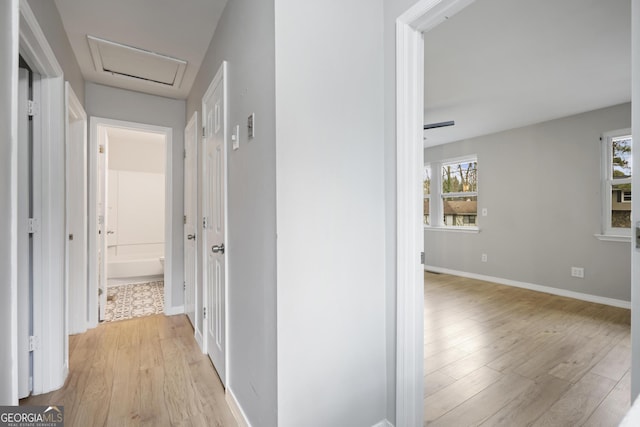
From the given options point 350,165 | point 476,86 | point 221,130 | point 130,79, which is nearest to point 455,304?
point 476,86

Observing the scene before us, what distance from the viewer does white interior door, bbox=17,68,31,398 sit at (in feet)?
5.86

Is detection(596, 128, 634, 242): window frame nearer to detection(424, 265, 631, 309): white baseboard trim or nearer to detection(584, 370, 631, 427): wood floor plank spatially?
detection(424, 265, 631, 309): white baseboard trim

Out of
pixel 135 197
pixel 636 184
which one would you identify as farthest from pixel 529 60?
pixel 135 197

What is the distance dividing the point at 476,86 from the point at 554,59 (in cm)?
68

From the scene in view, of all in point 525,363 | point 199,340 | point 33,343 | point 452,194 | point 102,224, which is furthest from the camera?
point 452,194

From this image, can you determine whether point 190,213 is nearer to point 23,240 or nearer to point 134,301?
point 23,240

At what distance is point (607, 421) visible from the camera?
167 cm

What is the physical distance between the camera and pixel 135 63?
2.65m

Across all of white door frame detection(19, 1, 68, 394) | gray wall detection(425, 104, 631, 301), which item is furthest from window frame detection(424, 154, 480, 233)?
white door frame detection(19, 1, 68, 394)

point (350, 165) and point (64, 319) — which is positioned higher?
point (350, 165)

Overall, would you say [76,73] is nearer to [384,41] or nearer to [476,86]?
[384,41]

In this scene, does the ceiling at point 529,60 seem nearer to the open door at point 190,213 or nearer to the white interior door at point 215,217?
the white interior door at point 215,217

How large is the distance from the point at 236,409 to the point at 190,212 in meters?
1.99

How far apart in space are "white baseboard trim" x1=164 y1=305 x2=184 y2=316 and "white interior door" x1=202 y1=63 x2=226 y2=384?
4.00 ft
